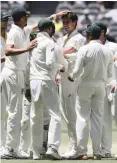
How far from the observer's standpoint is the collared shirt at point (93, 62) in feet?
37.1

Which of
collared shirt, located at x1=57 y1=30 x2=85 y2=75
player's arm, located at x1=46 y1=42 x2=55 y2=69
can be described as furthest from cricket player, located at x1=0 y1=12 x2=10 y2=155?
player's arm, located at x1=46 y1=42 x2=55 y2=69

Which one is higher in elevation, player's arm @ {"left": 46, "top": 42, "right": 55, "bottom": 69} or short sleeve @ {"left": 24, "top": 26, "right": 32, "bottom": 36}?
short sleeve @ {"left": 24, "top": 26, "right": 32, "bottom": 36}

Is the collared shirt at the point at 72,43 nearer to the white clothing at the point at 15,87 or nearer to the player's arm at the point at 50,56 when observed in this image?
the white clothing at the point at 15,87

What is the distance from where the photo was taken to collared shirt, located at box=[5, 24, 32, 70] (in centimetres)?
1170

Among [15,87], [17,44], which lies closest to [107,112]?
[15,87]

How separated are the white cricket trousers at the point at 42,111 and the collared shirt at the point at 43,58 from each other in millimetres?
88

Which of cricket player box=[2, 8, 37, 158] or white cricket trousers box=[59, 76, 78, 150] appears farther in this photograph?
white cricket trousers box=[59, 76, 78, 150]

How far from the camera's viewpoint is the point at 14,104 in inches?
464

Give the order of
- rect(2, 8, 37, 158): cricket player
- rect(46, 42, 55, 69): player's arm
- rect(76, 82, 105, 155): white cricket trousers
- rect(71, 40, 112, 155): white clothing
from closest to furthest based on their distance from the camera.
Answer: rect(46, 42, 55, 69): player's arm
rect(71, 40, 112, 155): white clothing
rect(76, 82, 105, 155): white cricket trousers
rect(2, 8, 37, 158): cricket player

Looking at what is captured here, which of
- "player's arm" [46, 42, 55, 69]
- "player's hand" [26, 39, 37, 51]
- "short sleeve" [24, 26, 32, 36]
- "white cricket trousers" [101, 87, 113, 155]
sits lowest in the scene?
"white cricket trousers" [101, 87, 113, 155]

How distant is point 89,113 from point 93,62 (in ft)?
2.54

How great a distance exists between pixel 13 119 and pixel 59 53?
4.14 ft

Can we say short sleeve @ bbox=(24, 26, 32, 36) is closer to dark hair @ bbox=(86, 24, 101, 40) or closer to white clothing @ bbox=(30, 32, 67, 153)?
white clothing @ bbox=(30, 32, 67, 153)

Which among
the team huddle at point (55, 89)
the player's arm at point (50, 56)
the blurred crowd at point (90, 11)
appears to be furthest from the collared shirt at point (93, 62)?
the blurred crowd at point (90, 11)
